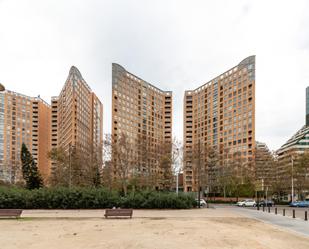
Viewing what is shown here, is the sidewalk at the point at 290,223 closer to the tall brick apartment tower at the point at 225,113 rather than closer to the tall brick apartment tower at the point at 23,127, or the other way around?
the tall brick apartment tower at the point at 225,113

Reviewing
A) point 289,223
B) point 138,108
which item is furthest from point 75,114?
point 289,223

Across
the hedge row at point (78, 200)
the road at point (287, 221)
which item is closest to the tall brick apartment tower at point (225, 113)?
the hedge row at point (78, 200)

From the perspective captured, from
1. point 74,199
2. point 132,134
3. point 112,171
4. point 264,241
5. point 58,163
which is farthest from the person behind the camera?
point 132,134

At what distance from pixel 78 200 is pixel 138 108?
274 feet

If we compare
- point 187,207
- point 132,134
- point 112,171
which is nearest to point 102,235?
point 187,207

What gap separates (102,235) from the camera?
38.1ft

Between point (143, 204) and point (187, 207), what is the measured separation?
14.7ft

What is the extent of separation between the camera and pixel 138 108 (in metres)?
108

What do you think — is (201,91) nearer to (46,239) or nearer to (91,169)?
(91,169)

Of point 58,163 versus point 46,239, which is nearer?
point 46,239

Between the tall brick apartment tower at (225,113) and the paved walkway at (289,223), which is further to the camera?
the tall brick apartment tower at (225,113)

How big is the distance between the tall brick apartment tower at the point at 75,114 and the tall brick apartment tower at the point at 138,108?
490 inches

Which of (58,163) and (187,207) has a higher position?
(58,163)

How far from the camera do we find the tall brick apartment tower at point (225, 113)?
8881 cm
